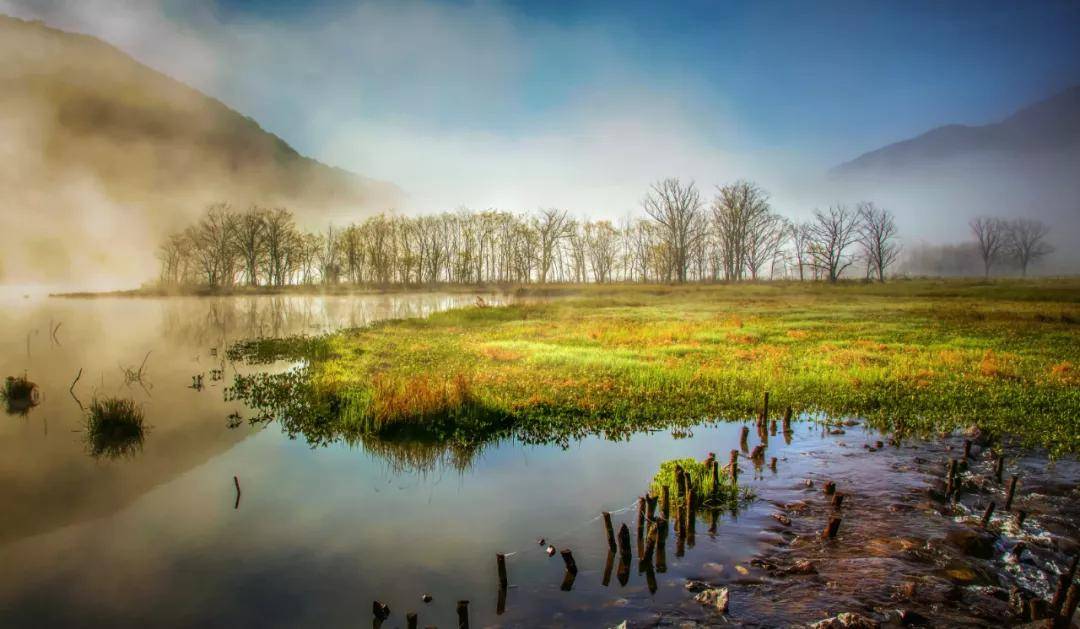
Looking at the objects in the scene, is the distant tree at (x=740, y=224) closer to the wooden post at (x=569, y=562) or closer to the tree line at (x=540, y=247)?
the tree line at (x=540, y=247)

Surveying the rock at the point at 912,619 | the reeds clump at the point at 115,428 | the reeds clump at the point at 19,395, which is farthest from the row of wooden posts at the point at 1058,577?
the reeds clump at the point at 19,395

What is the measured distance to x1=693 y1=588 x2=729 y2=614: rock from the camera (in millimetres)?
7551

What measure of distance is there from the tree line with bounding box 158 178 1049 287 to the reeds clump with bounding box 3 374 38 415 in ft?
294

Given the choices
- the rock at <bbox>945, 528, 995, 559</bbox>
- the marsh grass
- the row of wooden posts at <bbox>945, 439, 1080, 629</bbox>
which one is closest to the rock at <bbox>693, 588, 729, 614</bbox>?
the marsh grass

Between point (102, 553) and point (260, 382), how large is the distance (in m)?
16.2

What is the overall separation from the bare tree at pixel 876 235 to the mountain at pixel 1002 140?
20.2 meters

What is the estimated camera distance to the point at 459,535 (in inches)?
420

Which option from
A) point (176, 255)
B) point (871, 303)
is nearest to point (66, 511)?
point (871, 303)

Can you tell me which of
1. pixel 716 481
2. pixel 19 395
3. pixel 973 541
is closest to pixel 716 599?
pixel 716 481

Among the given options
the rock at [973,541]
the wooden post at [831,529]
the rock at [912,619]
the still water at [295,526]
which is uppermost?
the wooden post at [831,529]

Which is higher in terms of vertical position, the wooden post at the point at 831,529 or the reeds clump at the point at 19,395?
the reeds clump at the point at 19,395

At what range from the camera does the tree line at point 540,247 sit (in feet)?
328

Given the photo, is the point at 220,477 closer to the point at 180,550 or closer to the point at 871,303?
the point at 180,550

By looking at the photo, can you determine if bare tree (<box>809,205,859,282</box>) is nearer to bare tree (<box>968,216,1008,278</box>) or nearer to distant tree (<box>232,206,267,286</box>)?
bare tree (<box>968,216,1008,278</box>)
